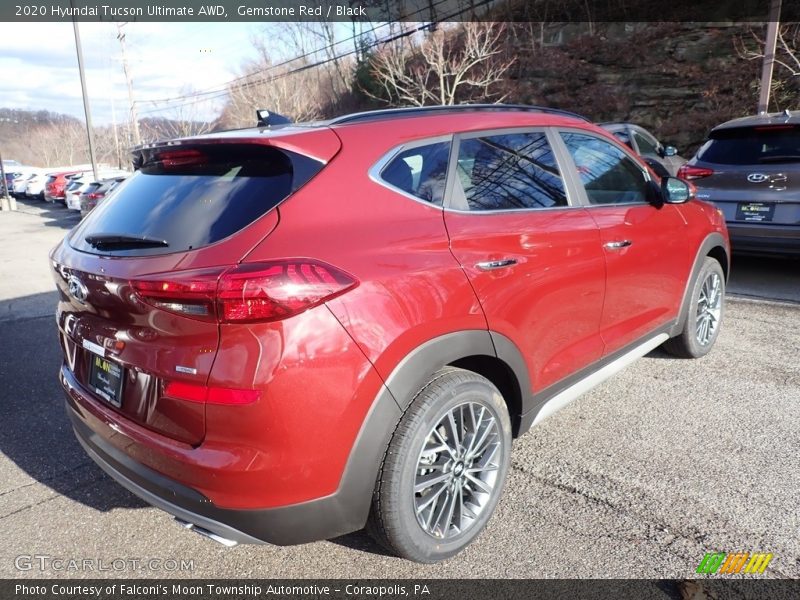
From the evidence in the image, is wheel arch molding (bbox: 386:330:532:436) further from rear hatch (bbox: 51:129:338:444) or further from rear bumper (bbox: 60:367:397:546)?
rear hatch (bbox: 51:129:338:444)

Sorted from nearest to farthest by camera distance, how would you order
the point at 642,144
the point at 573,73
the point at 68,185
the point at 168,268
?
the point at 168,268 < the point at 642,144 < the point at 68,185 < the point at 573,73

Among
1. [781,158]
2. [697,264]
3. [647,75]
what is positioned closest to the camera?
[697,264]

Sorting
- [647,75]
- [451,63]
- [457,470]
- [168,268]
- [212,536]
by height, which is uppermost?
[451,63]

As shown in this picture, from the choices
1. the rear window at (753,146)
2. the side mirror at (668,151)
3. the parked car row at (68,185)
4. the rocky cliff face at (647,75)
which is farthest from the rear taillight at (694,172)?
the rocky cliff face at (647,75)

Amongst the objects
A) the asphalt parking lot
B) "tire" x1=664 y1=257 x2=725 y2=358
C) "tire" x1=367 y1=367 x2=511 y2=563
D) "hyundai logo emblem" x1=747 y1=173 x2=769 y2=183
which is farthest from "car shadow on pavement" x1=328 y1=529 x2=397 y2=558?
"hyundai logo emblem" x1=747 y1=173 x2=769 y2=183

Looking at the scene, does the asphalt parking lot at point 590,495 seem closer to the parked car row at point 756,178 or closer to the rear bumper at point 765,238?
the rear bumper at point 765,238

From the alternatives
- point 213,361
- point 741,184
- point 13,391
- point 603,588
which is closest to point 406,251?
point 213,361

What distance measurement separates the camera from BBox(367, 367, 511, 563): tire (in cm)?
222

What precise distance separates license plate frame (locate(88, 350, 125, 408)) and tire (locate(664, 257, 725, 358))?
144 inches

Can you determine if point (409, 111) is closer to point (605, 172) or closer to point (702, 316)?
point (605, 172)

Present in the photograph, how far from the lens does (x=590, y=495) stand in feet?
9.42

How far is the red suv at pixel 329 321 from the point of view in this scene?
6.38ft

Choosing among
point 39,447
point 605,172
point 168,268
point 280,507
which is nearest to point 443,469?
point 280,507

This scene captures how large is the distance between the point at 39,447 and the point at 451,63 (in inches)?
997
